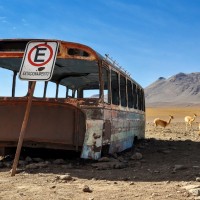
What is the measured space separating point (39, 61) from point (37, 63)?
0.18ft

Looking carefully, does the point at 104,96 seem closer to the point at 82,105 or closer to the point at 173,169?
the point at 82,105

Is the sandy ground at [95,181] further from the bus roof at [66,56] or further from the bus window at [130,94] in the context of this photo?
the bus window at [130,94]

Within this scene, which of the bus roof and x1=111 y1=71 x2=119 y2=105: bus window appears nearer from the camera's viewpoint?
the bus roof

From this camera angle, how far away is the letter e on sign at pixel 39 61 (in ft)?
27.1

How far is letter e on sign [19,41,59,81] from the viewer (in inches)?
325

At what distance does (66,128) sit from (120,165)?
4.39 feet

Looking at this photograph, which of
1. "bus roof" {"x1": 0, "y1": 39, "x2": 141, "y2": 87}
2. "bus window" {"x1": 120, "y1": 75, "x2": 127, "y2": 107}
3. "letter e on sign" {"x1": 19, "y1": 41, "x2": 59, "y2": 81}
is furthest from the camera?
"bus window" {"x1": 120, "y1": 75, "x2": 127, "y2": 107}

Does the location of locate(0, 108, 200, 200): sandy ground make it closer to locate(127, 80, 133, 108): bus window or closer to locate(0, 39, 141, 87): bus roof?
locate(0, 39, 141, 87): bus roof

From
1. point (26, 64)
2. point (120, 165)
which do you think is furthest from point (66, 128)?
point (26, 64)

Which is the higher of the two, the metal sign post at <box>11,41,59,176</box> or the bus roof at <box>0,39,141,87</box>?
the bus roof at <box>0,39,141,87</box>

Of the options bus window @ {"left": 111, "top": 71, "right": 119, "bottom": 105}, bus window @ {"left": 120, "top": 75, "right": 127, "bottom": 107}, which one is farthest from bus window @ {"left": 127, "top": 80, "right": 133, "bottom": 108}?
bus window @ {"left": 111, "top": 71, "right": 119, "bottom": 105}

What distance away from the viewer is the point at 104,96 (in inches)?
409

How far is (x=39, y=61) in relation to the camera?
8.41 m

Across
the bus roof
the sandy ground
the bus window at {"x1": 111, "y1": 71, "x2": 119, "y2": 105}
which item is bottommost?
the sandy ground
